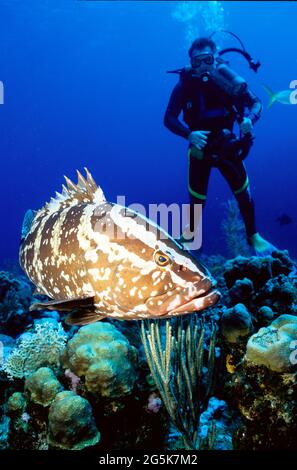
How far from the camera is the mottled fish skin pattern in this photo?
2.51 meters

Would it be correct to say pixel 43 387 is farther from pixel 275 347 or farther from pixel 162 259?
pixel 275 347

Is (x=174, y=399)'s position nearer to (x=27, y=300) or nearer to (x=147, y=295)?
(x=147, y=295)

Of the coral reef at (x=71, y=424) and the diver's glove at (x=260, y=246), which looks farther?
the diver's glove at (x=260, y=246)

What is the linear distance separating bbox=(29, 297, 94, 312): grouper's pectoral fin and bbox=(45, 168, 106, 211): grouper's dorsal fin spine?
1025mm

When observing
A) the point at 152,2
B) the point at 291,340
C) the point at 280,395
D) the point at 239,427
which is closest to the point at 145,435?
the point at 239,427

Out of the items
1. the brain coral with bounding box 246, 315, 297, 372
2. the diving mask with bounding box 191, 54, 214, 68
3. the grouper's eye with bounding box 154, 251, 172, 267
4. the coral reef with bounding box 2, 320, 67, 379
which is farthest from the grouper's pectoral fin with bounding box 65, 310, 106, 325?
the diving mask with bounding box 191, 54, 214, 68

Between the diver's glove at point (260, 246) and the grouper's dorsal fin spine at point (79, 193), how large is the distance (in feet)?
16.1

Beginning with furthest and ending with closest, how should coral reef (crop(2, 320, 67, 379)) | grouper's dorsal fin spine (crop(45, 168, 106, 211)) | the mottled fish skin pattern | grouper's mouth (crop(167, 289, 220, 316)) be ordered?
coral reef (crop(2, 320, 67, 379)), grouper's dorsal fin spine (crop(45, 168, 106, 211)), the mottled fish skin pattern, grouper's mouth (crop(167, 289, 220, 316))

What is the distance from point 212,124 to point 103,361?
635 centimetres

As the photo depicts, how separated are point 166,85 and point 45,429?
98.6 m

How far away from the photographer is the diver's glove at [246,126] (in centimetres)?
698

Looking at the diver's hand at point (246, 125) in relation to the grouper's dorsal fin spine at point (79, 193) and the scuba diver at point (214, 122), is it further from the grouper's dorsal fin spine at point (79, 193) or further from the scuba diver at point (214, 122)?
the grouper's dorsal fin spine at point (79, 193)

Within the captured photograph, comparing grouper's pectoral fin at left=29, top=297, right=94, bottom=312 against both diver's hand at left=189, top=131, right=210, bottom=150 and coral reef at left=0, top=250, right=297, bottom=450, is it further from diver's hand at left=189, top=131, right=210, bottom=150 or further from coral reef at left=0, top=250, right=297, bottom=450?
diver's hand at left=189, top=131, right=210, bottom=150

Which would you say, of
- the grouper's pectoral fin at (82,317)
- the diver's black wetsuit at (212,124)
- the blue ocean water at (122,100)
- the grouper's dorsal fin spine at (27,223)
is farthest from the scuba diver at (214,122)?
the blue ocean water at (122,100)
